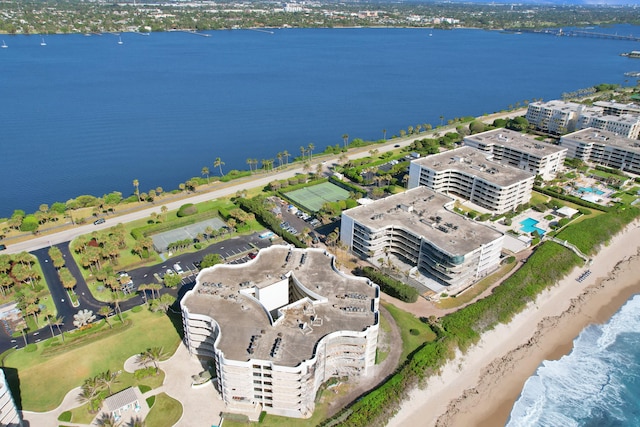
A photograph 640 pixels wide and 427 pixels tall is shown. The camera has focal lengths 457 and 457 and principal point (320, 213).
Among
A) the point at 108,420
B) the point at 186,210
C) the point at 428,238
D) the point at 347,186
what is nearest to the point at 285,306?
the point at 108,420

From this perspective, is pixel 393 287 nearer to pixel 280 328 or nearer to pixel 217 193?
pixel 280 328

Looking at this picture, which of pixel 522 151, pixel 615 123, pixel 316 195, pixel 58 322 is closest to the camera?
pixel 58 322

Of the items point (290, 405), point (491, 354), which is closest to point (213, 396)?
point (290, 405)

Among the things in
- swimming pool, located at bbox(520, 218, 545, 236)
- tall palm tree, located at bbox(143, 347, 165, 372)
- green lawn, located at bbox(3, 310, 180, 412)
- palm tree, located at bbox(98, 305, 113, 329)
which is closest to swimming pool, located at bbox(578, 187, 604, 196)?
swimming pool, located at bbox(520, 218, 545, 236)

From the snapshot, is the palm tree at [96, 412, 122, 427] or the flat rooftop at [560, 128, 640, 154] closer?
the palm tree at [96, 412, 122, 427]

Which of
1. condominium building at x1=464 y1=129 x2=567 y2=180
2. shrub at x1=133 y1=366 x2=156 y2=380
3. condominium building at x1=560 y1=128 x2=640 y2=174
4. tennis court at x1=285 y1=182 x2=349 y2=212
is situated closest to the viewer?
shrub at x1=133 y1=366 x2=156 y2=380

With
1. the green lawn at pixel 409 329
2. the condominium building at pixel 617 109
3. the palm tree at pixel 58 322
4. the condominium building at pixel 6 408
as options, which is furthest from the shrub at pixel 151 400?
the condominium building at pixel 617 109

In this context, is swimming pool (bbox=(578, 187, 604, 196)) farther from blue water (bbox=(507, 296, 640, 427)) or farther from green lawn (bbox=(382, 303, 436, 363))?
green lawn (bbox=(382, 303, 436, 363))
